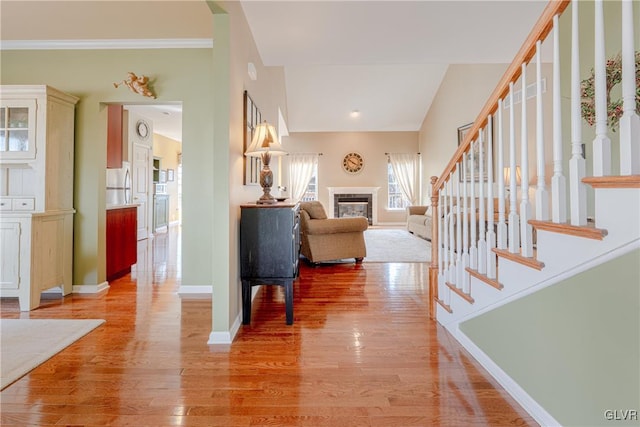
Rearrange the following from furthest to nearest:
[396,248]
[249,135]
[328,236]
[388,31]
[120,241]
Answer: [396,248] < [328,236] < [120,241] < [388,31] < [249,135]

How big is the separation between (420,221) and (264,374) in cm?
580

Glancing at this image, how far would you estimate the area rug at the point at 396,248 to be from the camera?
5.10m

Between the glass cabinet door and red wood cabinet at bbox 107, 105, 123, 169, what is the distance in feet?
3.29

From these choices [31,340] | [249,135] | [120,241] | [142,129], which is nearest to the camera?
[31,340]

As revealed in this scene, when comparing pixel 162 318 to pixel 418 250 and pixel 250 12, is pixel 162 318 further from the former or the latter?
pixel 418 250

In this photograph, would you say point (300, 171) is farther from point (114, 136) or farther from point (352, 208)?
point (114, 136)

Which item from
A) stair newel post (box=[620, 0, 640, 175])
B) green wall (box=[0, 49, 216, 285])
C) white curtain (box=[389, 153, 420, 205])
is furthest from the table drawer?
white curtain (box=[389, 153, 420, 205])

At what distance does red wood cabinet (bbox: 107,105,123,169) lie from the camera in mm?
4160

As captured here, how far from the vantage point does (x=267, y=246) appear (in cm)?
260

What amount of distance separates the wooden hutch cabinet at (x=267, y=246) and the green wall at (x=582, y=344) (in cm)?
155

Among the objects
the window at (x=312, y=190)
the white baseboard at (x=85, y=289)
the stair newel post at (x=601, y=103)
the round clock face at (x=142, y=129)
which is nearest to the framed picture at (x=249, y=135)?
the white baseboard at (x=85, y=289)

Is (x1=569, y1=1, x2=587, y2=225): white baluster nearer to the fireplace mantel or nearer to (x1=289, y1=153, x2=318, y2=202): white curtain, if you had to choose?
the fireplace mantel

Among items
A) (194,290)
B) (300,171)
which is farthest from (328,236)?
(300,171)

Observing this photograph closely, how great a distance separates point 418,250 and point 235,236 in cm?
400
